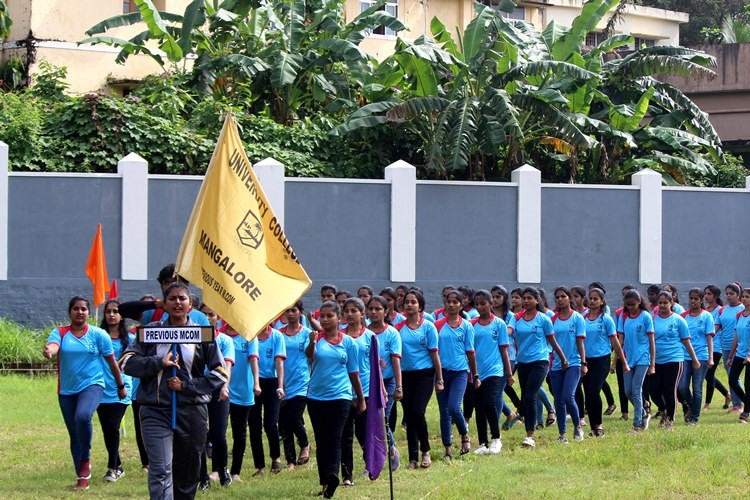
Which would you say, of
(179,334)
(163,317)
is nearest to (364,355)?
(163,317)

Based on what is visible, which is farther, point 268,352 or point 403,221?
point 403,221

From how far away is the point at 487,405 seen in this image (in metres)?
12.4

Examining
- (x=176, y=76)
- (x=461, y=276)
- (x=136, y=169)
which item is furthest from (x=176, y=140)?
(x=461, y=276)

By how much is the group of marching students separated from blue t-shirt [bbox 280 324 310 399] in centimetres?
1

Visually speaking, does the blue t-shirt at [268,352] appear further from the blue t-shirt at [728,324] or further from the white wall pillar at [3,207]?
the white wall pillar at [3,207]

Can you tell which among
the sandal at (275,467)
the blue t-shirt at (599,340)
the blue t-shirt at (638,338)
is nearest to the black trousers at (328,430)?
the sandal at (275,467)

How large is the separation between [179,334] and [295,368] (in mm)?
3602

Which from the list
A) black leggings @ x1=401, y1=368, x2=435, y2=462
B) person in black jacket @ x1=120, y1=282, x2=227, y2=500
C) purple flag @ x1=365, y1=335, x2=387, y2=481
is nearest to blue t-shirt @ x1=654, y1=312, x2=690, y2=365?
black leggings @ x1=401, y1=368, x2=435, y2=462

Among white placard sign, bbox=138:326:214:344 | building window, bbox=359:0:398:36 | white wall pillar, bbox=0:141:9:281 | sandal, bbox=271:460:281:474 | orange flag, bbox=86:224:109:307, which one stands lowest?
sandal, bbox=271:460:281:474

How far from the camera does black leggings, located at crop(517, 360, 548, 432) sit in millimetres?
12883

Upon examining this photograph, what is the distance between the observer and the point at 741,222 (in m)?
23.5

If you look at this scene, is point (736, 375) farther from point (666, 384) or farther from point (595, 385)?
point (595, 385)

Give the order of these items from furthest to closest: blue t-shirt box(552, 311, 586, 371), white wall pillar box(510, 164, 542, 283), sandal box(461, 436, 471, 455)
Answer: white wall pillar box(510, 164, 542, 283), blue t-shirt box(552, 311, 586, 371), sandal box(461, 436, 471, 455)

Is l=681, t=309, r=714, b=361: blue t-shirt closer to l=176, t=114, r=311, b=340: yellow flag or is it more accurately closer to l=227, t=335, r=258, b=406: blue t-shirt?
l=227, t=335, r=258, b=406: blue t-shirt
